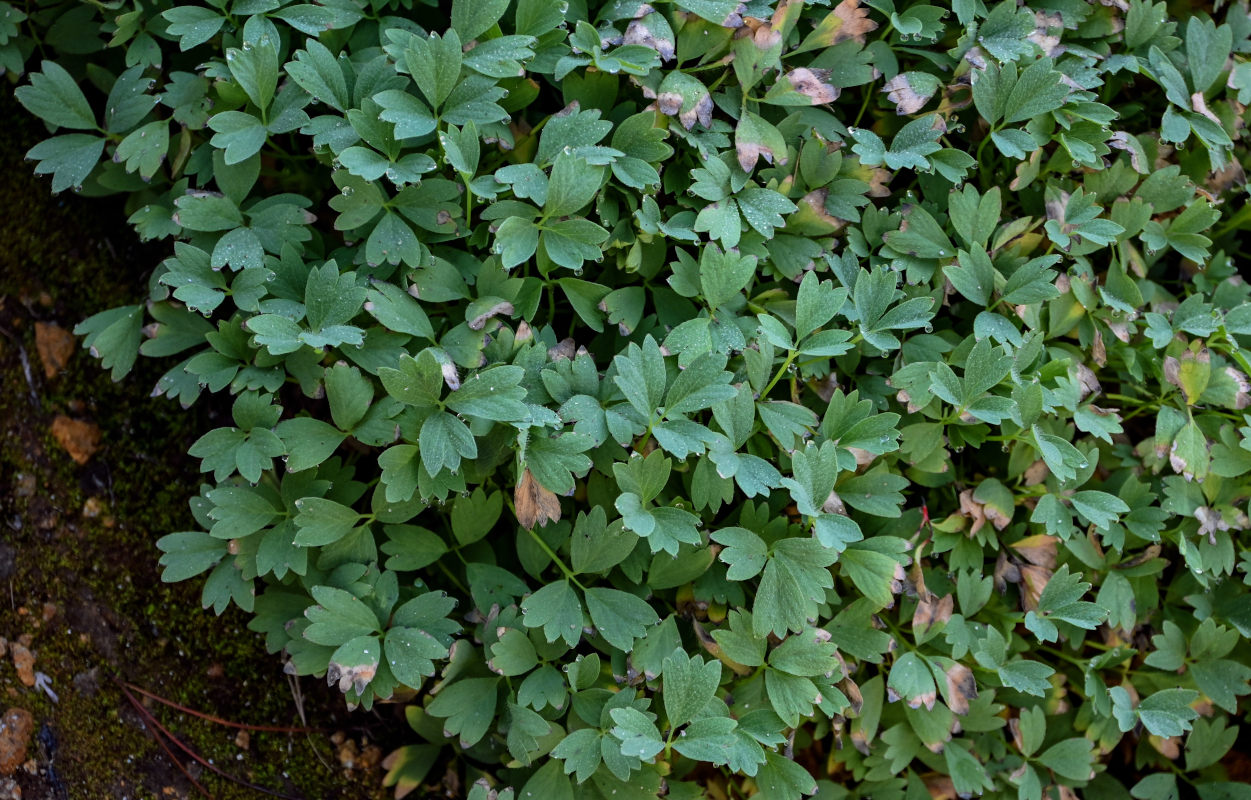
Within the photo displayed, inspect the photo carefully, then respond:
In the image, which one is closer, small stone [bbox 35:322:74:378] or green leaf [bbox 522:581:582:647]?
green leaf [bbox 522:581:582:647]

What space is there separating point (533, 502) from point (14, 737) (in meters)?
1.01

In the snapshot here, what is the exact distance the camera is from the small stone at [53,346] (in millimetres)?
1869

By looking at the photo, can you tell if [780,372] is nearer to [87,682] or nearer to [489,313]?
[489,313]

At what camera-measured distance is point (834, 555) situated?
1490 mm

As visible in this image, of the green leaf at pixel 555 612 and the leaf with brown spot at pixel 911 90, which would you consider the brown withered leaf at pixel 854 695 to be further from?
the leaf with brown spot at pixel 911 90

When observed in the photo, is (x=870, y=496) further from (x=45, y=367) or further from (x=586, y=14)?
(x=45, y=367)

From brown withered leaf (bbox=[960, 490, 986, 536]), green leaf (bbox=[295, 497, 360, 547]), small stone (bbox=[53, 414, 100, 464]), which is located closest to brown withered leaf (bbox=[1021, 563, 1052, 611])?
brown withered leaf (bbox=[960, 490, 986, 536])

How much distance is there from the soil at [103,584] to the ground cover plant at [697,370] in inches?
5.4

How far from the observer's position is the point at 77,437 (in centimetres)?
184

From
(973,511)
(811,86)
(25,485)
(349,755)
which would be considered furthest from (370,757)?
(811,86)

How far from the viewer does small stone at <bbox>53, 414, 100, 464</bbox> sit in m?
1.83

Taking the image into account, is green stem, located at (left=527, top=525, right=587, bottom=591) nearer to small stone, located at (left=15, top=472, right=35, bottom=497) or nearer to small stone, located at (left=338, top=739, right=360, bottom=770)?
small stone, located at (left=338, top=739, right=360, bottom=770)

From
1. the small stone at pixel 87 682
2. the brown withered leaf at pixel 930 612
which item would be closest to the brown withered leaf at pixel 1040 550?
the brown withered leaf at pixel 930 612

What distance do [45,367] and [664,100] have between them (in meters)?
1.37
